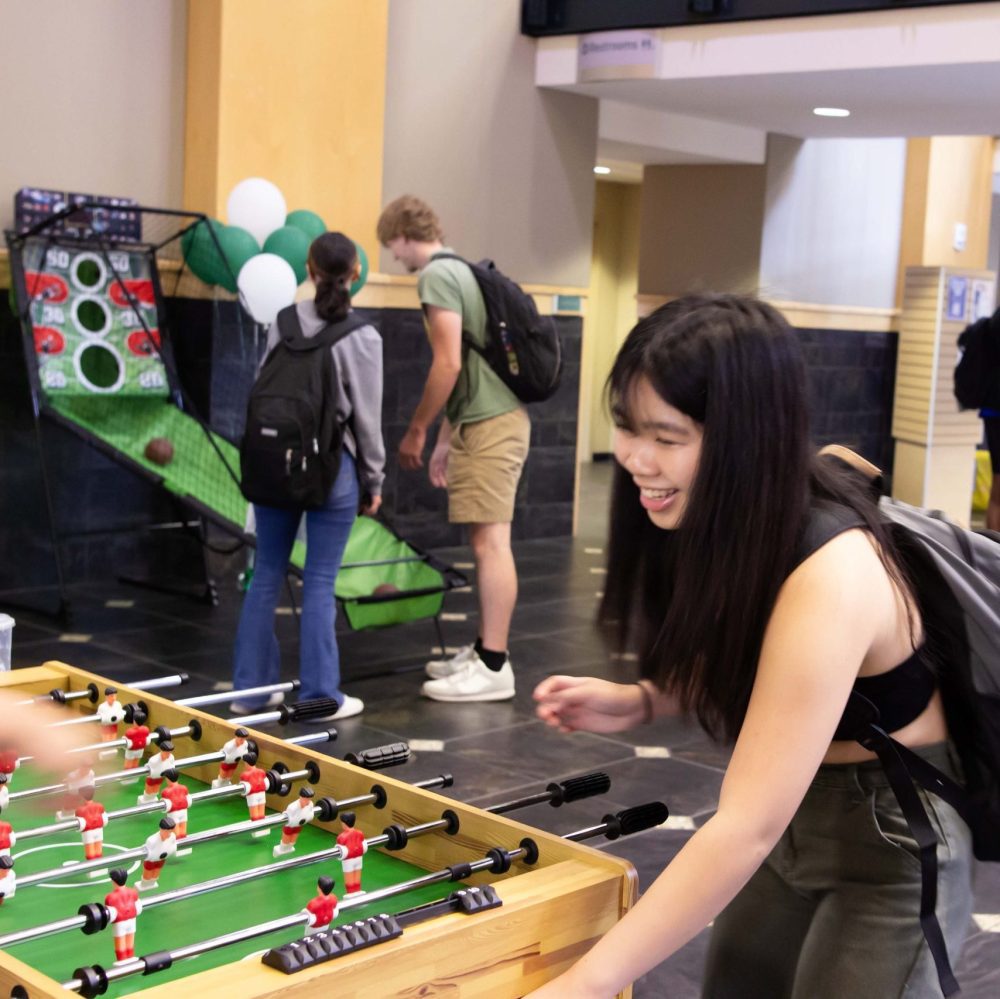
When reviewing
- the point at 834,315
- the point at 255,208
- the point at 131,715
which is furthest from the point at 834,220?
the point at 131,715

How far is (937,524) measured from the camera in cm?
165

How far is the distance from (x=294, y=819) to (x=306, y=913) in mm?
314

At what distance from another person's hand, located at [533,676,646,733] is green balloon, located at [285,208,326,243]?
5031 millimetres

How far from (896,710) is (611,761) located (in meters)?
2.95

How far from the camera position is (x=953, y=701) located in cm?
160

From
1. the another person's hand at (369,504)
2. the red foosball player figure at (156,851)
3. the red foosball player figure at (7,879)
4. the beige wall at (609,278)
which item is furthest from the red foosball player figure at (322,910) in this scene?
the beige wall at (609,278)

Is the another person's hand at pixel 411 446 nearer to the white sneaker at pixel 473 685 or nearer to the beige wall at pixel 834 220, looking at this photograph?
the white sneaker at pixel 473 685

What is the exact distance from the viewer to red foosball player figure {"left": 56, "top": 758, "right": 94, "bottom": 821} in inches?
75.7

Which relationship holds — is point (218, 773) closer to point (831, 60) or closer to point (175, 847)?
point (175, 847)

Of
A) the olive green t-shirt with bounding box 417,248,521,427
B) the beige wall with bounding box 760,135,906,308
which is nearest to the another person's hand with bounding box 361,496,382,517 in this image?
the olive green t-shirt with bounding box 417,248,521,427

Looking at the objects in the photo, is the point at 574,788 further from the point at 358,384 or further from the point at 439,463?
the point at 439,463

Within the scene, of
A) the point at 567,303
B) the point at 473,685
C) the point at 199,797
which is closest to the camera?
the point at 199,797

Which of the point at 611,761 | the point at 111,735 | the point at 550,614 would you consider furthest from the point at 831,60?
the point at 111,735

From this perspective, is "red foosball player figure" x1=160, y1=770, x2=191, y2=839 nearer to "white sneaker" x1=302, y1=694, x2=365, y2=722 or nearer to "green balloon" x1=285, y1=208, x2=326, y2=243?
"white sneaker" x1=302, y1=694, x2=365, y2=722
